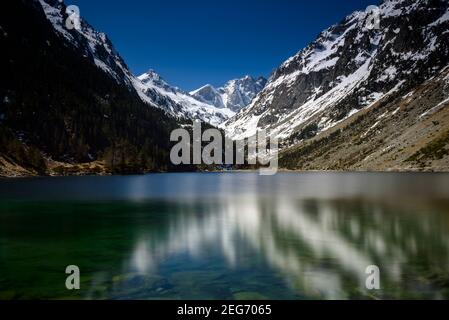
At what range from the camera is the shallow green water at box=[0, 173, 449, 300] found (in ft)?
72.3

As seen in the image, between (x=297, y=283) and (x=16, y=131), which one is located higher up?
(x=16, y=131)

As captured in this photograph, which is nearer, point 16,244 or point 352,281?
point 352,281

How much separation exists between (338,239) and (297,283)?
14.2m

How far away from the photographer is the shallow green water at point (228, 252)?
2205cm

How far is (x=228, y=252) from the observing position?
104 ft

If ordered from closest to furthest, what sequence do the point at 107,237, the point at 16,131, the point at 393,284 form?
the point at 393,284, the point at 107,237, the point at 16,131

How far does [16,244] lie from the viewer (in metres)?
34.6
